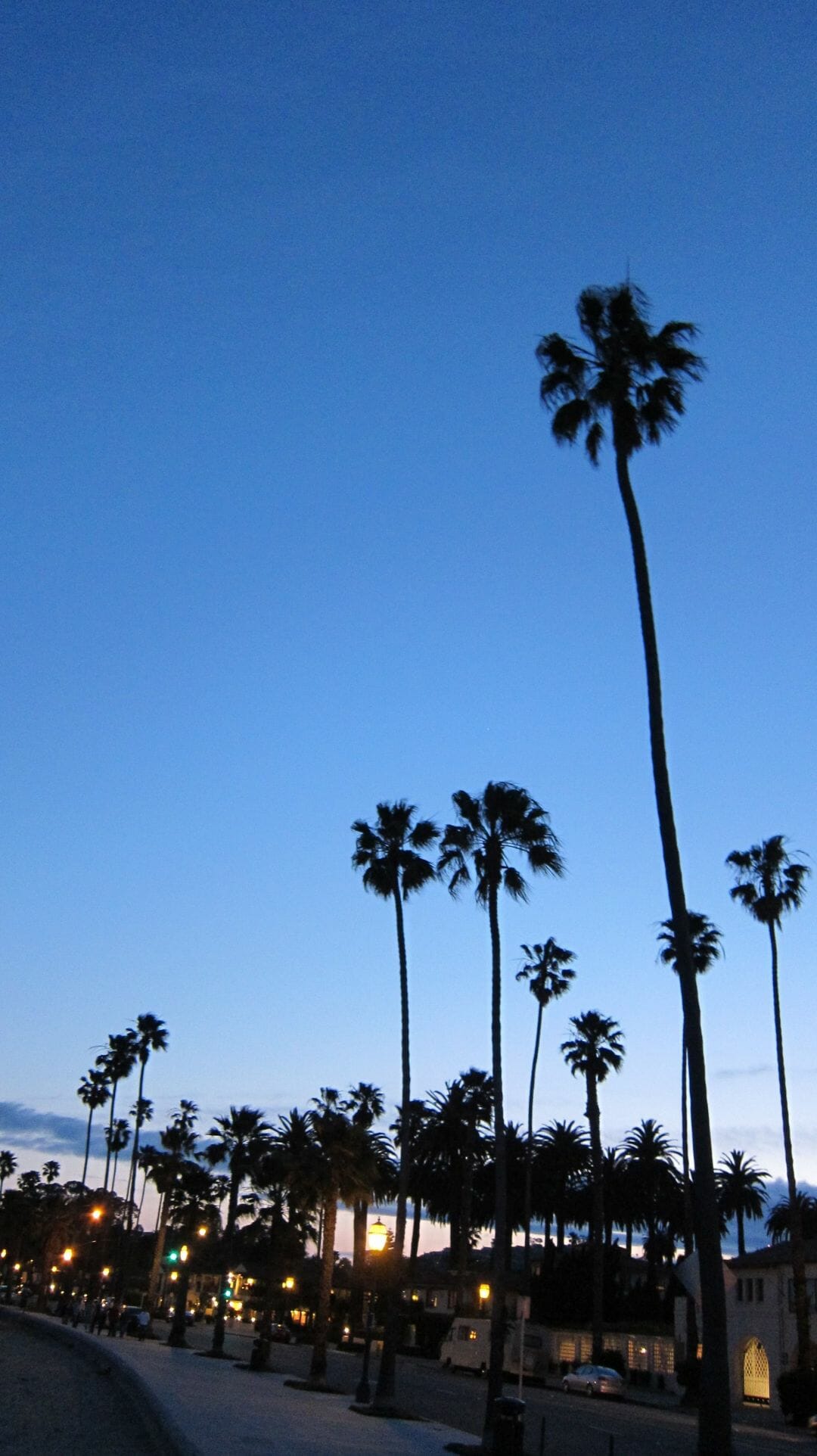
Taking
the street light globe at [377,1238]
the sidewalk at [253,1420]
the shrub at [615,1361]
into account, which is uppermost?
the street light globe at [377,1238]

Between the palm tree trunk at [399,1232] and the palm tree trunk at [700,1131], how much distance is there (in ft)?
57.0

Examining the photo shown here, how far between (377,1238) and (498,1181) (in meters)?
3.85

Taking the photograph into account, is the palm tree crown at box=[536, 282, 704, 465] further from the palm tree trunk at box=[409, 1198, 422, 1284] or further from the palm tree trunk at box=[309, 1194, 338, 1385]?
the palm tree trunk at box=[409, 1198, 422, 1284]

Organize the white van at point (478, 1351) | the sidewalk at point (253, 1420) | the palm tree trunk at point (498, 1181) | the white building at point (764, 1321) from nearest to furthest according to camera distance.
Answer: the sidewalk at point (253, 1420) → the palm tree trunk at point (498, 1181) → the white building at point (764, 1321) → the white van at point (478, 1351)

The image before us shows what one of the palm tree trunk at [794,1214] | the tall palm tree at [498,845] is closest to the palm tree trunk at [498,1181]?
the tall palm tree at [498,845]

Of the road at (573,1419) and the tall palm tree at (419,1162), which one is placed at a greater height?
the tall palm tree at (419,1162)

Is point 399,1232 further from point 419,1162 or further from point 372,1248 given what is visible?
point 419,1162

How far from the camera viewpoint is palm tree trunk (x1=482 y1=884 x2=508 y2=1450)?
27734 millimetres

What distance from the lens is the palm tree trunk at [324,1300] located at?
1537 inches

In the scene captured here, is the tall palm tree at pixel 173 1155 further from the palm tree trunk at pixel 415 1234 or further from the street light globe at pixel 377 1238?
the street light globe at pixel 377 1238

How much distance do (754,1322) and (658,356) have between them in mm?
47767

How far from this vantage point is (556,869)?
34719 mm

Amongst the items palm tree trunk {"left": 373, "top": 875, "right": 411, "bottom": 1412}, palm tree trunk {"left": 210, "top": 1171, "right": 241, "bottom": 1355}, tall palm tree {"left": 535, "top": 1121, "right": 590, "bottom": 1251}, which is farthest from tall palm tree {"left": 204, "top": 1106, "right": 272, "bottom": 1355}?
tall palm tree {"left": 535, "top": 1121, "right": 590, "bottom": 1251}

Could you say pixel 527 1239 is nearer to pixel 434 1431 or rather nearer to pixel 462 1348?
pixel 462 1348
